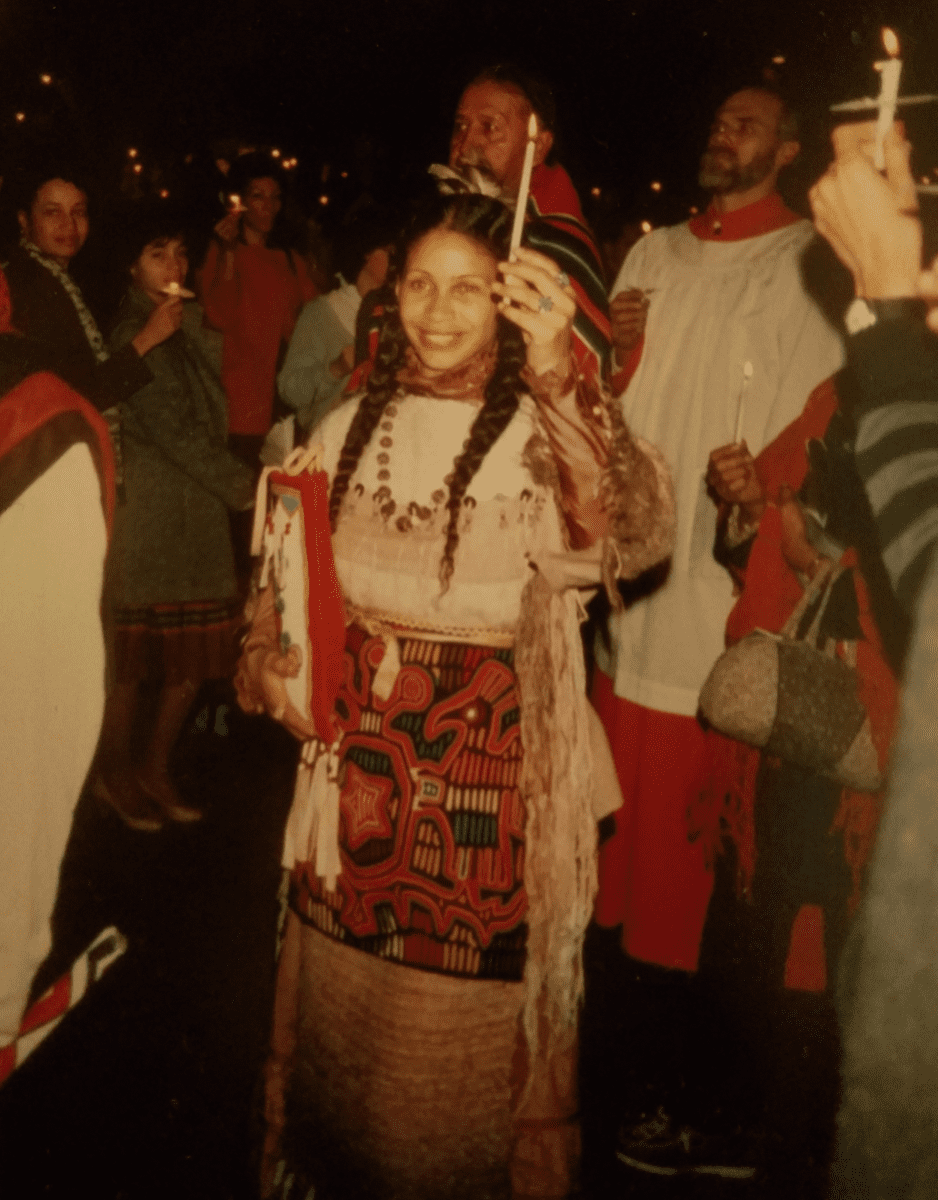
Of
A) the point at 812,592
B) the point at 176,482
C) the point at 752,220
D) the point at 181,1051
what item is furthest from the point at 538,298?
the point at 176,482

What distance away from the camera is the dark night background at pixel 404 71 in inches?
129

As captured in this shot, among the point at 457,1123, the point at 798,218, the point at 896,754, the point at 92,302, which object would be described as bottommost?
the point at 457,1123

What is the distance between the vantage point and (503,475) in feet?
6.96

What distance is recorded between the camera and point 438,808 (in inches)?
83.9

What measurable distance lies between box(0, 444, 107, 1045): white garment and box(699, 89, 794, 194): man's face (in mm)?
1934

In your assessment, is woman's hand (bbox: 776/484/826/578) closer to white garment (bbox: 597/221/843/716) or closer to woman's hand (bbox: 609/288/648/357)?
white garment (bbox: 597/221/843/716)

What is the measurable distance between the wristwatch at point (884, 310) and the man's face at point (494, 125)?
1.49 m

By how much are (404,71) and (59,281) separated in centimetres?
365

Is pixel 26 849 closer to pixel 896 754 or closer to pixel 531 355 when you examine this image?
pixel 531 355

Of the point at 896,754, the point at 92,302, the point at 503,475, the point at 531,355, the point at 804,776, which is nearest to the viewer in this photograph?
the point at 896,754

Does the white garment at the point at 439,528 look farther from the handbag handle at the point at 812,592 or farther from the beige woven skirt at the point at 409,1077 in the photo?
the beige woven skirt at the point at 409,1077

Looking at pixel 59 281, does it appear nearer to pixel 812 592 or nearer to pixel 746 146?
pixel 746 146

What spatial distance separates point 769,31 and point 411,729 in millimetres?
2872

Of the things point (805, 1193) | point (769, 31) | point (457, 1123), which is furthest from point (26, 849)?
point (769, 31)
